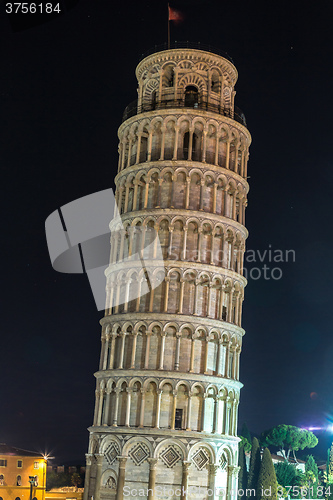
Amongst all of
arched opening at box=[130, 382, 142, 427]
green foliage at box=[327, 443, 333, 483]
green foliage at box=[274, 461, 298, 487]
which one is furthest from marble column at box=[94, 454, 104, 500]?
green foliage at box=[274, 461, 298, 487]

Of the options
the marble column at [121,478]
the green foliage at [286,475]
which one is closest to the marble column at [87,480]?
the marble column at [121,478]

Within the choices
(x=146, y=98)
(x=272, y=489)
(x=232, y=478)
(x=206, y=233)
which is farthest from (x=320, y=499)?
(x=146, y=98)

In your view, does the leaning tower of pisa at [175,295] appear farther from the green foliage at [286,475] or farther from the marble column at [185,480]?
the green foliage at [286,475]

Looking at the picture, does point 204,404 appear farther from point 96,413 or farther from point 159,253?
point 159,253

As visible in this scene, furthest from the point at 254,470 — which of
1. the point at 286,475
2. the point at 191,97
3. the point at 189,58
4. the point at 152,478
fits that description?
the point at 189,58

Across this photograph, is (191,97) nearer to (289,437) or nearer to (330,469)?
(330,469)
